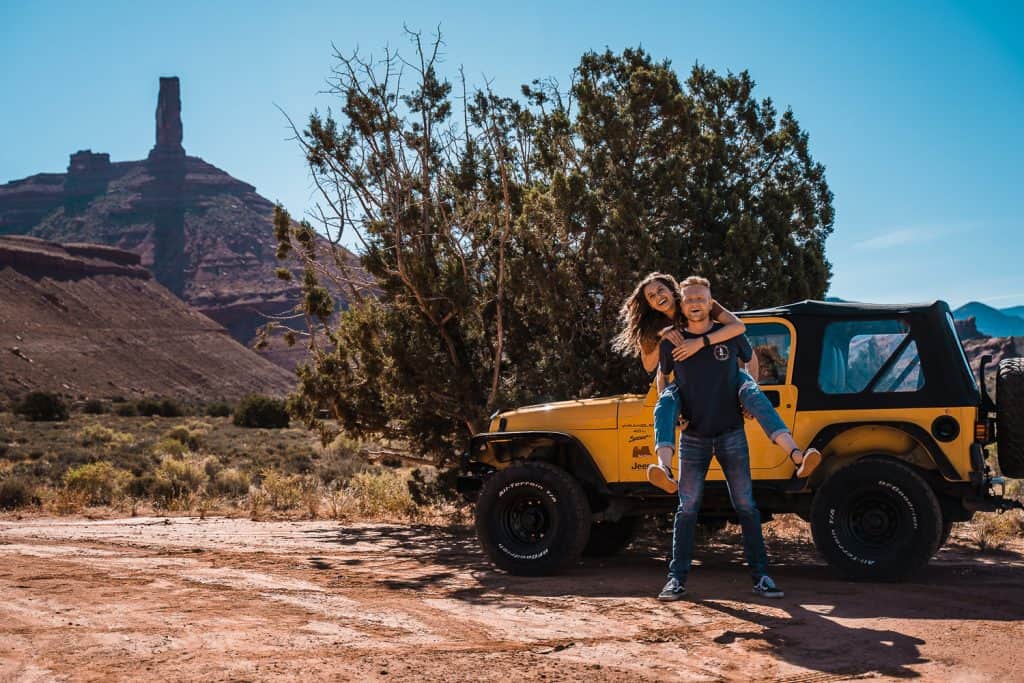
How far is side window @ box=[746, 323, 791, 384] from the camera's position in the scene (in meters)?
7.68

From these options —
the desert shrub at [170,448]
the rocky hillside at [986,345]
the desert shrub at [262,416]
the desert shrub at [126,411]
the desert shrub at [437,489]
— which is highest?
the rocky hillside at [986,345]

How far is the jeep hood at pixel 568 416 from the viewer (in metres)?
8.11

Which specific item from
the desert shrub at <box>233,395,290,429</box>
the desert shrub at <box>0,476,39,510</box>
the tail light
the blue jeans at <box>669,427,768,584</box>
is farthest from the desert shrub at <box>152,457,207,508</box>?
the desert shrub at <box>233,395,290,429</box>

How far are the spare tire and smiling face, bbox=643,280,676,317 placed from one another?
268 centimetres

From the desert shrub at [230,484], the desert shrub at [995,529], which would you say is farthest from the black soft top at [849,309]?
the desert shrub at [230,484]

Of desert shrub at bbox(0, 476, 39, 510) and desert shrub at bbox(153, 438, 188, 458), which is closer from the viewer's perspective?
desert shrub at bbox(0, 476, 39, 510)

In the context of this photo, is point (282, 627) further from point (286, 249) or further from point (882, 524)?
point (286, 249)

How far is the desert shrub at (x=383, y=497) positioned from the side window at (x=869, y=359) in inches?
310

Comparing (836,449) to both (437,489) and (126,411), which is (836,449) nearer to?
(437,489)

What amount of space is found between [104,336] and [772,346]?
234 ft

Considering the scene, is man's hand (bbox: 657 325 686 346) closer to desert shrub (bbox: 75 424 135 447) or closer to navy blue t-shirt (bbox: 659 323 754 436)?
navy blue t-shirt (bbox: 659 323 754 436)

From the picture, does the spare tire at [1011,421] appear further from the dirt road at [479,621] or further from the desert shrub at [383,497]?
the desert shrub at [383,497]

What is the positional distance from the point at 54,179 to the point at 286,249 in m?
129

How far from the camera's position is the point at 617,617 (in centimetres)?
608
